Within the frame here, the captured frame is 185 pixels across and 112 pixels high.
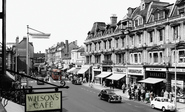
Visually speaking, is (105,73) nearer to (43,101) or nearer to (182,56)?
(182,56)

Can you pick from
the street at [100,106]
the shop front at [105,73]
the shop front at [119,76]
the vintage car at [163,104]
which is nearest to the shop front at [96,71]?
the shop front at [105,73]

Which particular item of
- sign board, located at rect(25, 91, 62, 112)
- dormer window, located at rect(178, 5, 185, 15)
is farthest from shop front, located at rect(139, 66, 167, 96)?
sign board, located at rect(25, 91, 62, 112)

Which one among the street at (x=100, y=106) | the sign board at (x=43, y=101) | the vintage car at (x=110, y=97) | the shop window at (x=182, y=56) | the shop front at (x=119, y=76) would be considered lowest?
the street at (x=100, y=106)

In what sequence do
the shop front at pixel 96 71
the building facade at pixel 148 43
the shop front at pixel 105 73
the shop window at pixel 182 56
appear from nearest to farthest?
the shop window at pixel 182 56 → the building facade at pixel 148 43 → the shop front at pixel 105 73 → the shop front at pixel 96 71

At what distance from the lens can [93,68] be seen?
5369cm

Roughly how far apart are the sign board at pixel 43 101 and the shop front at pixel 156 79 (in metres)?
26.3

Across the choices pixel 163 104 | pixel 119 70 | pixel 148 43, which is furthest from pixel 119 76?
pixel 163 104

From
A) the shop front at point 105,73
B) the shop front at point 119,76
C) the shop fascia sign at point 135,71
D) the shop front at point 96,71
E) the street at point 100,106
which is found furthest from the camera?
the shop front at point 96,71

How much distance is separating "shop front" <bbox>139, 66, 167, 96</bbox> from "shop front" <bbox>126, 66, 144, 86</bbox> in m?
1.78

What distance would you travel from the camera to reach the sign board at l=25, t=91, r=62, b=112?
460cm

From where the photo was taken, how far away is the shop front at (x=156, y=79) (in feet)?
97.8

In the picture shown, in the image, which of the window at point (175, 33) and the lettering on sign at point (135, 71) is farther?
the lettering on sign at point (135, 71)

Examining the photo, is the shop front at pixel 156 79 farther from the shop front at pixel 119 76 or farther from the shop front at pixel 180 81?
the shop front at pixel 119 76

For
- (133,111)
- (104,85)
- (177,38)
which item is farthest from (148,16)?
(133,111)
